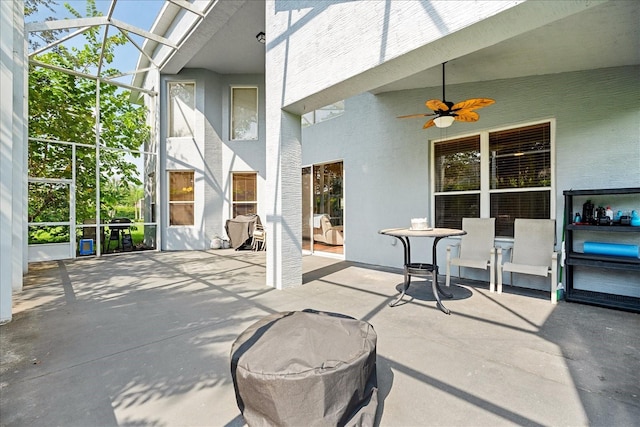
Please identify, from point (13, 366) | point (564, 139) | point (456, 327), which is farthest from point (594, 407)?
point (13, 366)

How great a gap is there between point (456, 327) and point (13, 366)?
395cm

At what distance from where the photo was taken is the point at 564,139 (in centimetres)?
426

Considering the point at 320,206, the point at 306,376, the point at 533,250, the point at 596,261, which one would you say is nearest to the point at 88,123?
the point at 320,206

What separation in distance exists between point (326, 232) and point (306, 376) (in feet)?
21.5

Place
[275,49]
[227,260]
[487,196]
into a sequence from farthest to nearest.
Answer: [227,260], [487,196], [275,49]

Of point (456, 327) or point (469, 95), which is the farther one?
point (469, 95)

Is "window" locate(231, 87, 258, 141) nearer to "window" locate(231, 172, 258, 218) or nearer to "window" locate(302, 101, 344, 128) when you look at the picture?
"window" locate(231, 172, 258, 218)

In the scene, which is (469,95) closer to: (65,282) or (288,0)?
(288,0)

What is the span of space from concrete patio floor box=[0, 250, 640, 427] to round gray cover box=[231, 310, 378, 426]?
0.29 meters

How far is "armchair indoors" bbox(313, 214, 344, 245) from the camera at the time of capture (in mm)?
7697

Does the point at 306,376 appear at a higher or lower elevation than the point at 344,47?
lower

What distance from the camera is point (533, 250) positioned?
14.2 ft

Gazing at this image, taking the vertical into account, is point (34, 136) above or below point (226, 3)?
below

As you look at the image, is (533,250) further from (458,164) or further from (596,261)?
(458,164)
